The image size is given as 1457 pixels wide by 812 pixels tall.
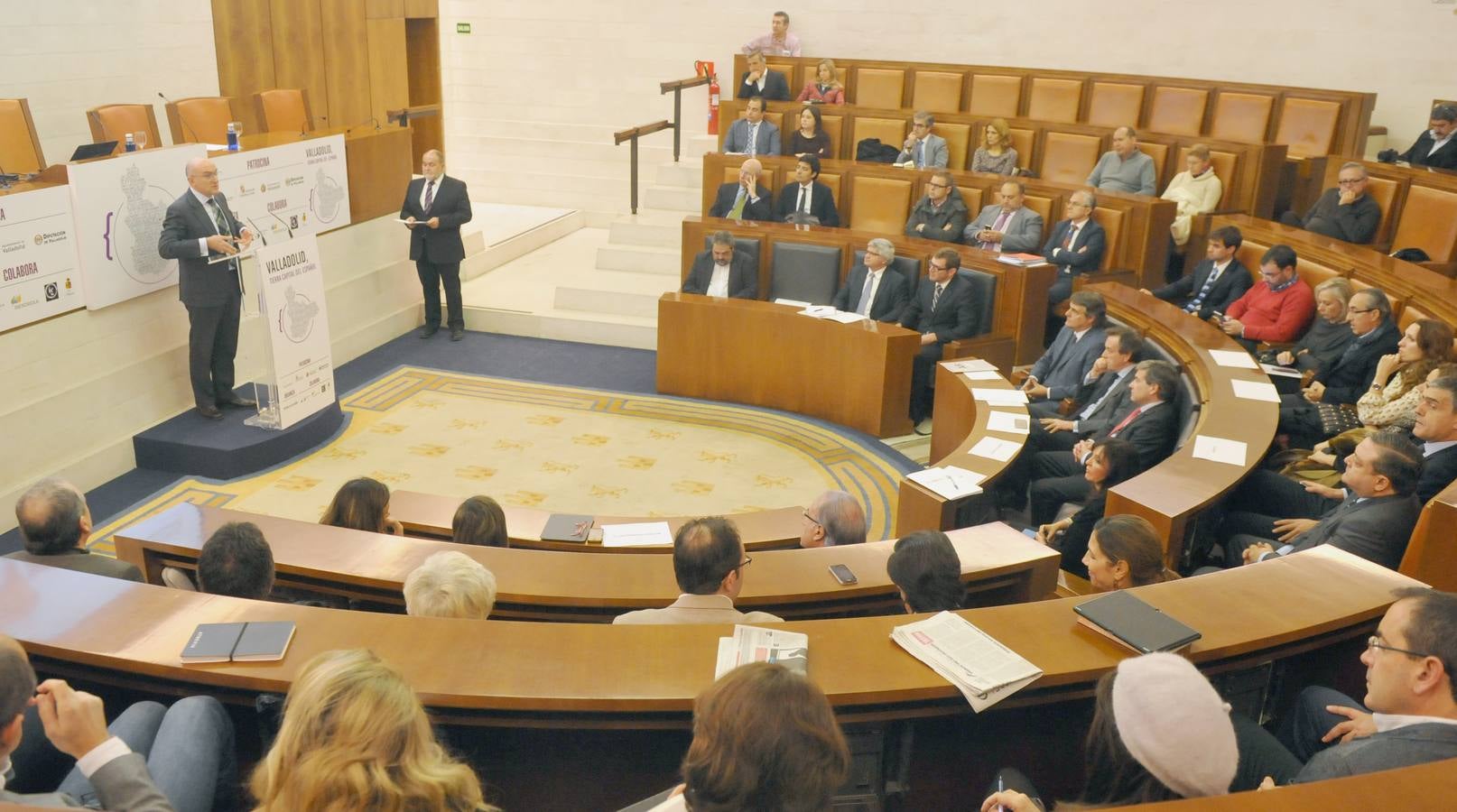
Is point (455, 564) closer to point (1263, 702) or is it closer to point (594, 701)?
point (594, 701)

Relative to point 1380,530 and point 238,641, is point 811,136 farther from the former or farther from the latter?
point 238,641

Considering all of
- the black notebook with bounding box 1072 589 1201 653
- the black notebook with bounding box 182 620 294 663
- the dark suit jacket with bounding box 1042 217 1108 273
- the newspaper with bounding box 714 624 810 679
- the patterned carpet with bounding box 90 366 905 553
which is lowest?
the patterned carpet with bounding box 90 366 905 553

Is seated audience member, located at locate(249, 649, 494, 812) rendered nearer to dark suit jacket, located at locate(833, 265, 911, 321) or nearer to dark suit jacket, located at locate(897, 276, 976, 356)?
dark suit jacket, located at locate(897, 276, 976, 356)

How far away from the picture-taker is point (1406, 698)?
2189mm

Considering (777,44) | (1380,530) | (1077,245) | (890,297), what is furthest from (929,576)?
(777,44)

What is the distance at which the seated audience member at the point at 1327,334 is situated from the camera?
543cm

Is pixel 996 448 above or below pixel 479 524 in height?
below

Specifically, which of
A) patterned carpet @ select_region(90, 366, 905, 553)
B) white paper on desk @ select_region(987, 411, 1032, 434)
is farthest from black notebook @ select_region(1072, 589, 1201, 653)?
patterned carpet @ select_region(90, 366, 905, 553)

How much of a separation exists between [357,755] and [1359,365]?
16.2ft

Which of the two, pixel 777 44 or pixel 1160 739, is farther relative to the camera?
pixel 777 44

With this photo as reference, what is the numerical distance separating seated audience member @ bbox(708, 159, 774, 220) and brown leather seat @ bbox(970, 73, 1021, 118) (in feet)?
8.18

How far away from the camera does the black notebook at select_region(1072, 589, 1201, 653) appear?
8.04 ft

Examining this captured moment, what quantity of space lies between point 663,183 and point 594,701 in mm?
8565

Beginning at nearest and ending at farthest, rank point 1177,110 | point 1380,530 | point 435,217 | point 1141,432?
point 1380,530, point 1141,432, point 435,217, point 1177,110
